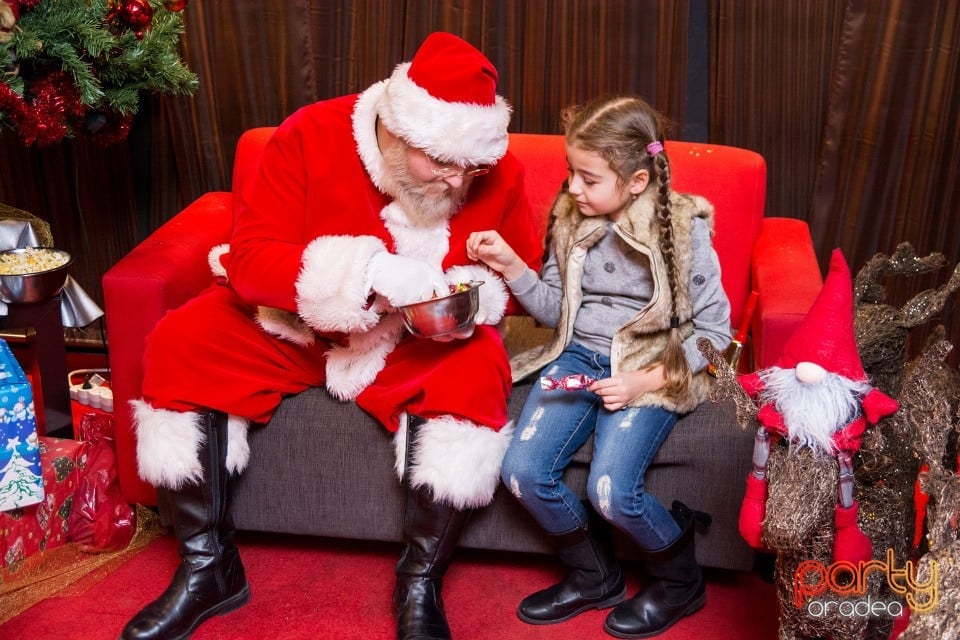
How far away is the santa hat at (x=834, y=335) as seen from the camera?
1.57m

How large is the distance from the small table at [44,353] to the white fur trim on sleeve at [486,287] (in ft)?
3.34

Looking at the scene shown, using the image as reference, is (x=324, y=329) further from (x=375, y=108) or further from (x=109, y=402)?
(x=109, y=402)

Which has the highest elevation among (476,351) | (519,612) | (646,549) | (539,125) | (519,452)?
(539,125)

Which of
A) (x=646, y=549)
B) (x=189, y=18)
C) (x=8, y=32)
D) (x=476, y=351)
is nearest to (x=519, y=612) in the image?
(x=646, y=549)

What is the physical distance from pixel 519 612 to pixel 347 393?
592 millimetres

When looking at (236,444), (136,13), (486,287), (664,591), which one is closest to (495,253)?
(486,287)

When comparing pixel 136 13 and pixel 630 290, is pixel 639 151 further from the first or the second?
pixel 136 13

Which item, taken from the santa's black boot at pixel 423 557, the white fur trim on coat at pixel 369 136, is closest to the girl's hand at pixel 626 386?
the santa's black boot at pixel 423 557

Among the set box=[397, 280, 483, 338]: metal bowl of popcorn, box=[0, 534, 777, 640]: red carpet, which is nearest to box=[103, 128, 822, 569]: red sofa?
box=[0, 534, 777, 640]: red carpet

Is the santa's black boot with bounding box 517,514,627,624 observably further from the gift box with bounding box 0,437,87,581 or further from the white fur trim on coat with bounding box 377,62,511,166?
the gift box with bounding box 0,437,87,581

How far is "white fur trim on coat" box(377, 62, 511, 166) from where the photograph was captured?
1.87 metres

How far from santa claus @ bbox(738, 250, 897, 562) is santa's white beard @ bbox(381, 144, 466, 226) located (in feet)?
2.52

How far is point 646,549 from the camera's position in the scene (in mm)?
2039

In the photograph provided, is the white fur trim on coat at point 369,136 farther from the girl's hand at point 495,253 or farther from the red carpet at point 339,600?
the red carpet at point 339,600
